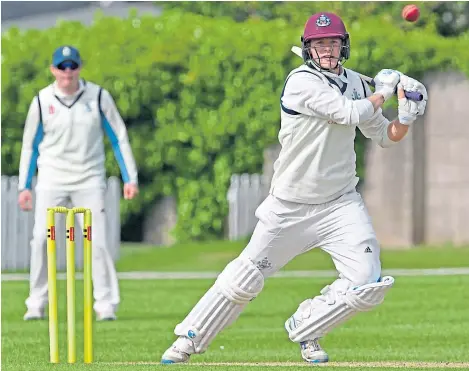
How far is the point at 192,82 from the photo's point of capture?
74.4 ft

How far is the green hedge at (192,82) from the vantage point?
22.7 meters

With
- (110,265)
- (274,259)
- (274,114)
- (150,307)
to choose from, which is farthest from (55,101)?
(274,114)

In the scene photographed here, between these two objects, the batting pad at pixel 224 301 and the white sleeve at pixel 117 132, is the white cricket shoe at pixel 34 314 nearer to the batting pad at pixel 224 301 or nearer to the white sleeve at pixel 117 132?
the white sleeve at pixel 117 132

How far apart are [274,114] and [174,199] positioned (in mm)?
2058

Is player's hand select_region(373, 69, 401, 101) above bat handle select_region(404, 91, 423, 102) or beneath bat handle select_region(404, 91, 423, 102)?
above

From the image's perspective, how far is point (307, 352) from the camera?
9.00 m

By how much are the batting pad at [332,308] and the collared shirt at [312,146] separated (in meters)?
0.56

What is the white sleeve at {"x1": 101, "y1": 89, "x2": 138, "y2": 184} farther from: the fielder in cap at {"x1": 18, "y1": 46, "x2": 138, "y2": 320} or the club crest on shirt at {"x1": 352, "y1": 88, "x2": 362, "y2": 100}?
the club crest on shirt at {"x1": 352, "y1": 88, "x2": 362, "y2": 100}

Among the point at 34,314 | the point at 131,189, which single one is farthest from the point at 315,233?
the point at 34,314

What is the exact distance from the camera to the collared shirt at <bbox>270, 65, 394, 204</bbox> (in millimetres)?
8672

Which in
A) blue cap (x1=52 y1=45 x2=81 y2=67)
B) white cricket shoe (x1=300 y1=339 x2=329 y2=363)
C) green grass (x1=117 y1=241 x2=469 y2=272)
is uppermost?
blue cap (x1=52 y1=45 x2=81 y2=67)

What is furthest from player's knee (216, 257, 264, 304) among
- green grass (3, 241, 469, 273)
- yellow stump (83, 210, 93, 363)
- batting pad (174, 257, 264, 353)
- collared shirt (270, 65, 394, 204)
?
green grass (3, 241, 469, 273)

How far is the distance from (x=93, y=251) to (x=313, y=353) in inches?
141

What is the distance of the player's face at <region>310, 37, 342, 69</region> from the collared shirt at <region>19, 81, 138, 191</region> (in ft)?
11.8
